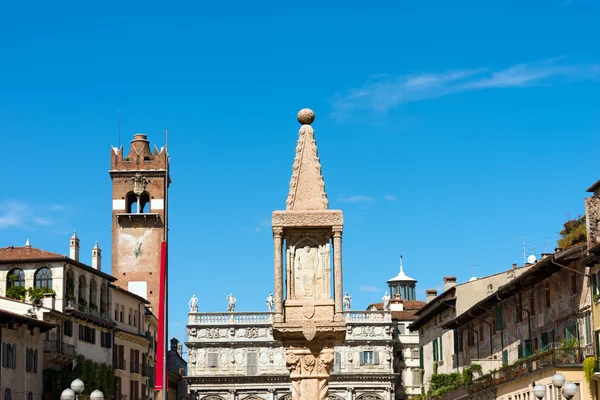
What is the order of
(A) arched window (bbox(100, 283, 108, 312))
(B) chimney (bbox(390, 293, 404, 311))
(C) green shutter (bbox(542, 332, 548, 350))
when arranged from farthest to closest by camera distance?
1. (B) chimney (bbox(390, 293, 404, 311))
2. (A) arched window (bbox(100, 283, 108, 312))
3. (C) green shutter (bbox(542, 332, 548, 350))

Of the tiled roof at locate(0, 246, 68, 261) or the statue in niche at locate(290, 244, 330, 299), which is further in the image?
the tiled roof at locate(0, 246, 68, 261)

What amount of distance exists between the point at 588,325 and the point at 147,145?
71.5 m

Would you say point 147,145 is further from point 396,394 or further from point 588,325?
point 588,325

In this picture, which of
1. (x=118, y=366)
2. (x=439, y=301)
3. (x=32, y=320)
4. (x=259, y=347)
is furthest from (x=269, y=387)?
(x=32, y=320)

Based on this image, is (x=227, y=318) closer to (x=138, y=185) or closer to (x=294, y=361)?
(x=138, y=185)

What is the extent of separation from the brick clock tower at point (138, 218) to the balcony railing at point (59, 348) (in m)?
29.6

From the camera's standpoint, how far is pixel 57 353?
71562 millimetres

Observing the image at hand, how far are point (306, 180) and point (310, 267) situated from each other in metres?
1.78

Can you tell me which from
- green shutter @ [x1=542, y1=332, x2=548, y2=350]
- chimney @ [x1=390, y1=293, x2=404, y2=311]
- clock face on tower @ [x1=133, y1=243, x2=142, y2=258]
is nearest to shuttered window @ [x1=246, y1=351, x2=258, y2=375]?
chimney @ [x1=390, y1=293, x2=404, y2=311]

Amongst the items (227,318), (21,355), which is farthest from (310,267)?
(227,318)

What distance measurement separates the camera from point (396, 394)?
128 metres

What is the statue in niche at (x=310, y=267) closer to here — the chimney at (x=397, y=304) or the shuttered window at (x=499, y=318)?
the shuttered window at (x=499, y=318)

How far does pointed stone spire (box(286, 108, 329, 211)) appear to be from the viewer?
2389 cm

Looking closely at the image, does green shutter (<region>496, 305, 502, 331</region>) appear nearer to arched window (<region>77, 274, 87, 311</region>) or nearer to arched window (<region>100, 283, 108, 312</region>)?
arched window (<region>77, 274, 87, 311</region>)
